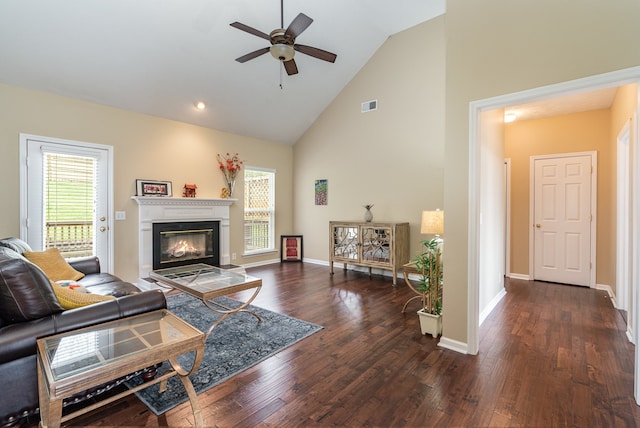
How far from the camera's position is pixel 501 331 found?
121 inches

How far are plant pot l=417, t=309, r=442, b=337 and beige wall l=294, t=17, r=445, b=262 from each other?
7.68 feet

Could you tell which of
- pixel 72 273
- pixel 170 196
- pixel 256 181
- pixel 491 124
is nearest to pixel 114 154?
pixel 170 196

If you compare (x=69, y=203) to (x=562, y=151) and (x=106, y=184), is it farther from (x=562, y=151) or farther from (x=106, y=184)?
Result: (x=562, y=151)

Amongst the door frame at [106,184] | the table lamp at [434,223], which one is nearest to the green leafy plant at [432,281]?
the table lamp at [434,223]

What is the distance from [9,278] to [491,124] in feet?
14.8

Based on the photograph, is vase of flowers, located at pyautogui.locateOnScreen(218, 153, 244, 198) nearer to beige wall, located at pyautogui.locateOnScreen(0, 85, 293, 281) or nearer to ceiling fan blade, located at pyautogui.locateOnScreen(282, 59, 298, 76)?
beige wall, located at pyautogui.locateOnScreen(0, 85, 293, 281)

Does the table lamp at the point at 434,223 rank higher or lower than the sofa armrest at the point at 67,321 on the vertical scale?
higher

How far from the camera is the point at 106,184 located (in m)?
4.46

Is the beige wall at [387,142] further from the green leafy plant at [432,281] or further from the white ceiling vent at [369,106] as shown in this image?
the green leafy plant at [432,281]

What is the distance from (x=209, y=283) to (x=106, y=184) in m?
2.65

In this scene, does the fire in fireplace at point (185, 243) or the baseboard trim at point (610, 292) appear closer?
the baseboard trim at point (610, 292)

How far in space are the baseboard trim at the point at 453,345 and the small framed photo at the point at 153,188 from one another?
15.0 ft

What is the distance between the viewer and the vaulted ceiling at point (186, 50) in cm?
334

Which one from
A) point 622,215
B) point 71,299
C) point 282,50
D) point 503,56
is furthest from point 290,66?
point 622,215
